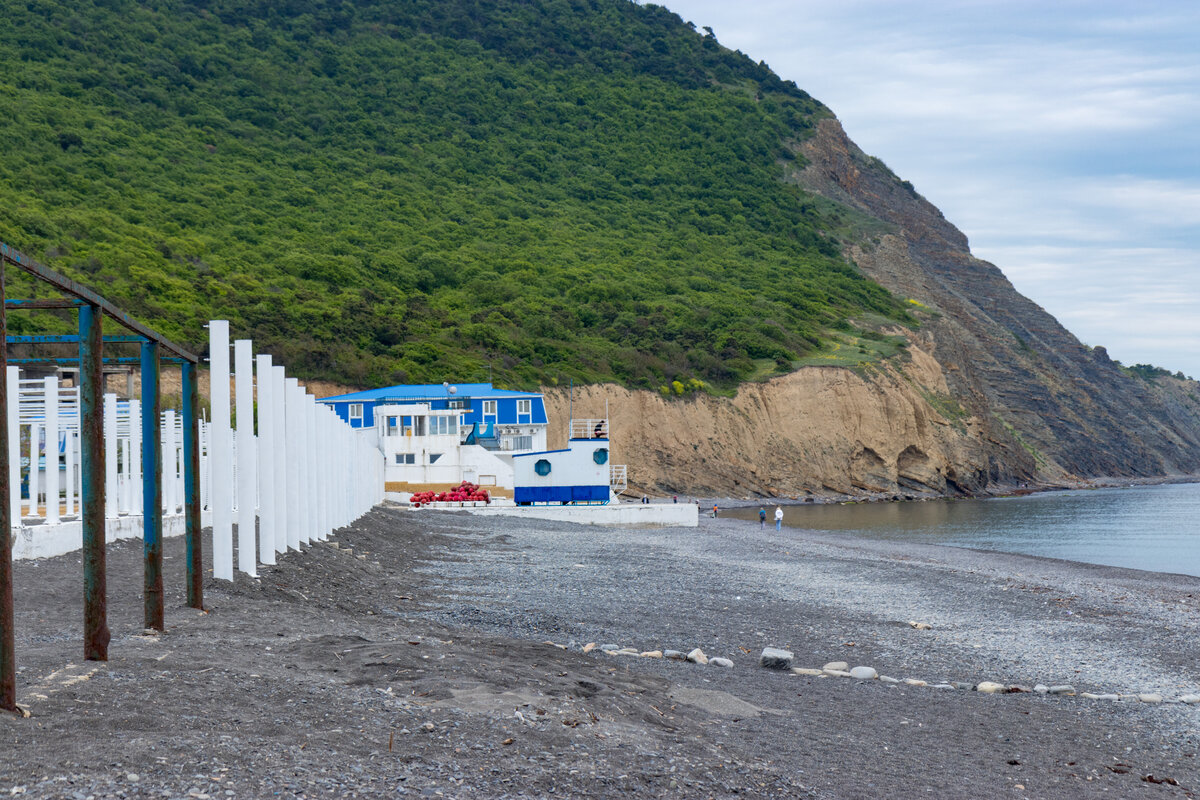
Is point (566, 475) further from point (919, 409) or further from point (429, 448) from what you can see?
point (919, 409)

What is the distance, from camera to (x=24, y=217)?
6656 centimetres

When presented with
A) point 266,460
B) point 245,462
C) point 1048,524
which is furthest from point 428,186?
point 245,462

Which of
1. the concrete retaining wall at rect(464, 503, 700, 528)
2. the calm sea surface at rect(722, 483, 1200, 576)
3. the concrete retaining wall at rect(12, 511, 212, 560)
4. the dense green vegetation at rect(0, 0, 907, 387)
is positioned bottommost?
the calm sea surface at rect(722, 483, 1200, 576)

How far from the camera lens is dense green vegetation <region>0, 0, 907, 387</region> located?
73.0 m

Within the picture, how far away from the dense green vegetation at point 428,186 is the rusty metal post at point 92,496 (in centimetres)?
4887

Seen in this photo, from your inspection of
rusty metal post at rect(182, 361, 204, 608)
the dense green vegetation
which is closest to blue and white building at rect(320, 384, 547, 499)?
the dense green vegetation

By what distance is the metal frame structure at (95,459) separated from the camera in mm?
5719

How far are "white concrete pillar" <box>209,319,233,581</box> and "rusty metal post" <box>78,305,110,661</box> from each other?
4.89m

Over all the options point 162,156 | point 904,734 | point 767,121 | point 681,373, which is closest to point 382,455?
point 681,373

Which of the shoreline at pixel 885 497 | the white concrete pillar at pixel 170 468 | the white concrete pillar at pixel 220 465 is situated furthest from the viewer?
the shoreline at pixel 885 497

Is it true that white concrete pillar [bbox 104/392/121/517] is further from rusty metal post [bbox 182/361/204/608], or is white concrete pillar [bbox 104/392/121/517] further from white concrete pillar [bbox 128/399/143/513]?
rusty metal post [bbox 182/361/204/608]

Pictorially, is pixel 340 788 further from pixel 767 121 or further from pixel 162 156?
pixel 767 121

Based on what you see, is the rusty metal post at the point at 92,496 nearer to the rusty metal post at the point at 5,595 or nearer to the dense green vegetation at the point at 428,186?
the rusty metal post at the point at 5,595

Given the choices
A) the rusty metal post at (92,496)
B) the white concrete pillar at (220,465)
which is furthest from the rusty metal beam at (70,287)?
the white concrete pillar at (220,465)
